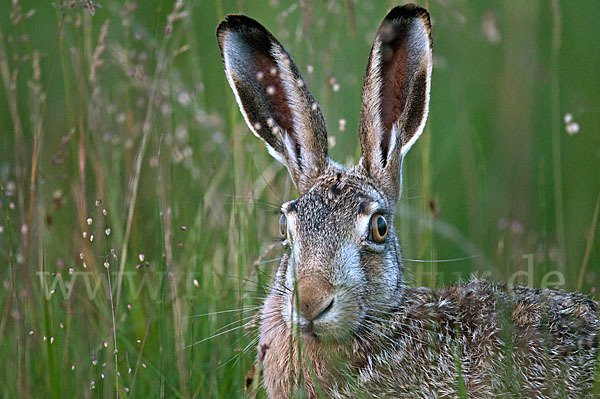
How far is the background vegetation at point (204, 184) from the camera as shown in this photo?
5066 millimetres

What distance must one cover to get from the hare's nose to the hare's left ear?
3.16 ft

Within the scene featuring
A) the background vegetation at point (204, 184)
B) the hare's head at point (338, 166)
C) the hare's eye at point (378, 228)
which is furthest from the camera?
the background vegetation at point (204, 184)

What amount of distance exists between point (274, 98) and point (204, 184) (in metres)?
1.50

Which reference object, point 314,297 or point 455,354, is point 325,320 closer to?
point 314,297

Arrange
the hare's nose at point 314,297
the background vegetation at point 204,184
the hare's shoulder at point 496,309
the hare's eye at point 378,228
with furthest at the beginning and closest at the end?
the background vegetation at point 204,184 < the hare's shoulder at point 496,309 < the hare's eye at point 378,228 < the hare's nose at point 314,297

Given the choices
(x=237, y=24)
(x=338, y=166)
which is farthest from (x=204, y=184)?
(x=237, y=24)

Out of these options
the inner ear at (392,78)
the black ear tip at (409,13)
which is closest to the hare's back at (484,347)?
the inner ear at (392,78)

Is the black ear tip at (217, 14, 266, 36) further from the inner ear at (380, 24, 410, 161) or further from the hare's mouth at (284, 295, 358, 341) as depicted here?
the hare's mouth at (284, 295, 358, 341)

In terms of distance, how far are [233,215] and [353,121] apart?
7.27 ft

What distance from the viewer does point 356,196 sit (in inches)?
187

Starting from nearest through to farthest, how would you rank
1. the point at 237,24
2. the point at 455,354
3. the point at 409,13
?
the point at 455,354 < the point at 409,13 < the point at 237,24

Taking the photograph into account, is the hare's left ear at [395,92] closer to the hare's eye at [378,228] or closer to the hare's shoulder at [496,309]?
the hare's eye at [378,228]

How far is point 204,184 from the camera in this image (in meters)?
6.69

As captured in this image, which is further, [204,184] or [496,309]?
[204,184]
